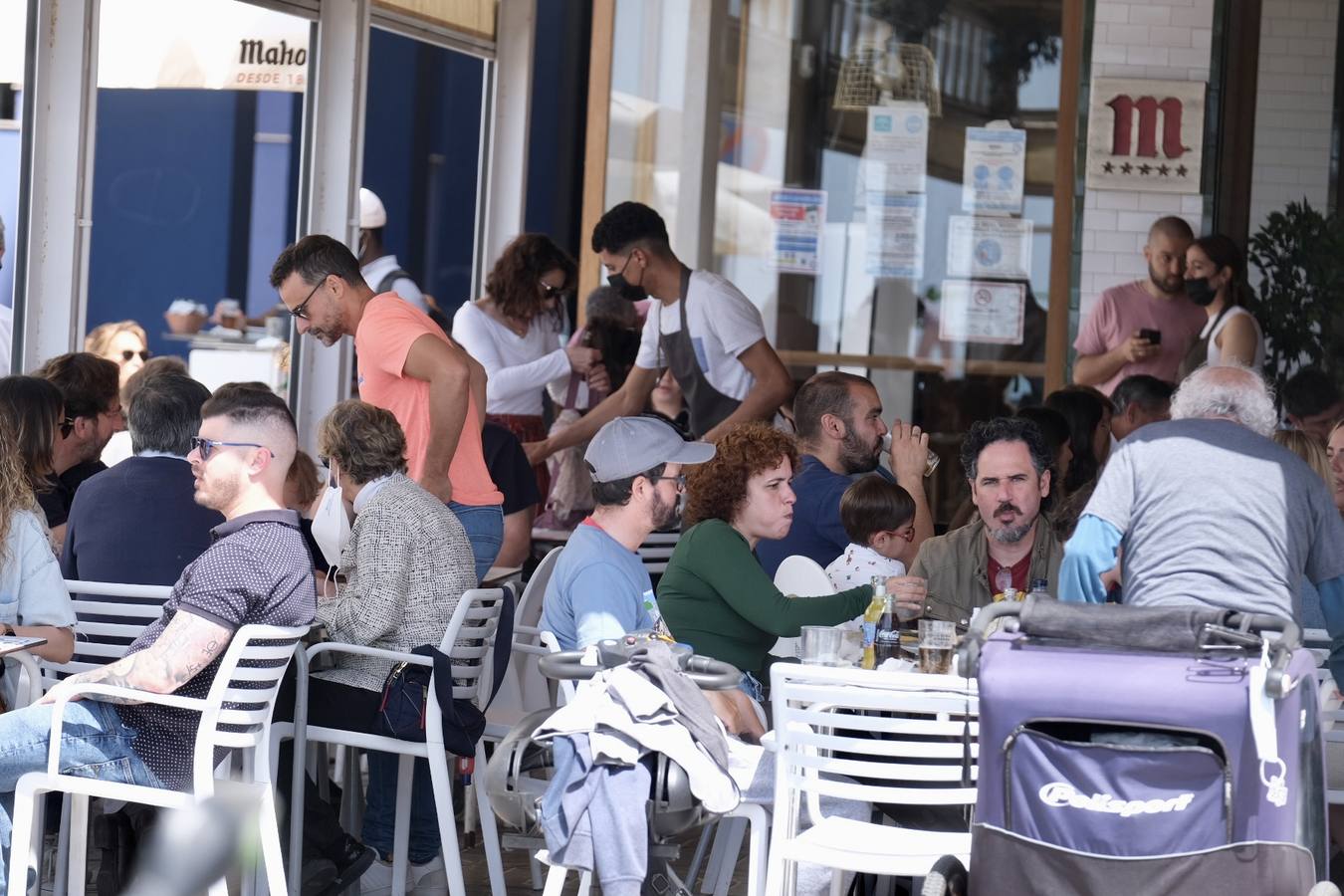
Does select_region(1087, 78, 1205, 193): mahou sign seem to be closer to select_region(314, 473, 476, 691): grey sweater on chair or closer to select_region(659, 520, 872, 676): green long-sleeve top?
select_region(659, 520, 872, 676): green long-sleeve top

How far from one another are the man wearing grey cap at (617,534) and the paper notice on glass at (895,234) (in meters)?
4.94

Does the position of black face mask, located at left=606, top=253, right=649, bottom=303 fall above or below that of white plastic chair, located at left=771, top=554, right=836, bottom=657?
above

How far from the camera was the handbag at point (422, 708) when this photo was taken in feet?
13.7

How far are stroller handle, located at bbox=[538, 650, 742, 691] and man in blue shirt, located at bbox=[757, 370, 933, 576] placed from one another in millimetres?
1673

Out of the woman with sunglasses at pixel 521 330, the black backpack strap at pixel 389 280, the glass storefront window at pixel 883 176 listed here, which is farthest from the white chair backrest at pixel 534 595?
the glass storefront window at pixel 883 176

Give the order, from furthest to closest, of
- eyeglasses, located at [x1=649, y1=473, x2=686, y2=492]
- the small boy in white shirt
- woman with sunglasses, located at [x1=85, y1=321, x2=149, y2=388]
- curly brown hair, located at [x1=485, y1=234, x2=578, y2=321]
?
curly brown hair, located at [x1=485, y1=234, x2=578, y2=321], woman with sunglasses, located at [x1=85, y1=321, x2=149, y2=388], the small boy in white shirt, eyeglasses, located at [x1=649, y1=473, x2=686, y2=492]

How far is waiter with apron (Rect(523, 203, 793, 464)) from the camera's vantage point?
20.4 ft

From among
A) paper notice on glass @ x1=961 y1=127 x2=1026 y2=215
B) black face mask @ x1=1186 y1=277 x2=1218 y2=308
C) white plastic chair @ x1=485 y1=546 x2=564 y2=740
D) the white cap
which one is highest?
paper notice on glass @ x1=961 y1=127 x2=1026 y2=215

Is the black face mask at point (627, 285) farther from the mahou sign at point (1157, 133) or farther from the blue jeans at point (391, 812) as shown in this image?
Answer: the mahou sign at point (1157, 133)

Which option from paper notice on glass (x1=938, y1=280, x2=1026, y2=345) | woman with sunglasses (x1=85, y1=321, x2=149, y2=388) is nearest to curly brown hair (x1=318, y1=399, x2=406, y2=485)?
woman with sunglasses (x1=85, y1=321, x2=149, y2=388)

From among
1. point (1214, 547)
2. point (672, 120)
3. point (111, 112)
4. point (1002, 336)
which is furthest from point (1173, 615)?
point (672, 120)

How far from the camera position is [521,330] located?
716 centimetres

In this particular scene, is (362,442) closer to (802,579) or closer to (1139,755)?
(802,579)

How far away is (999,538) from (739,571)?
749mm
